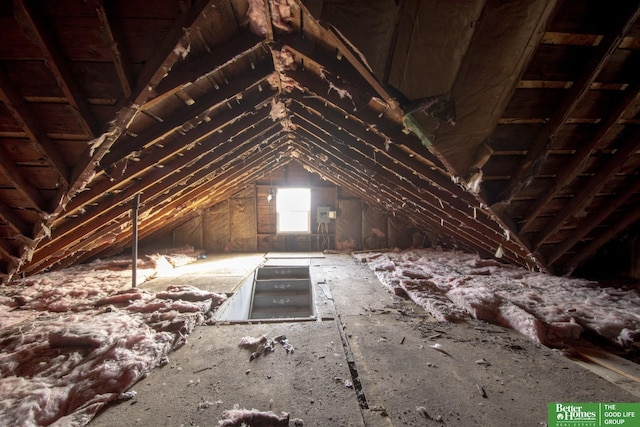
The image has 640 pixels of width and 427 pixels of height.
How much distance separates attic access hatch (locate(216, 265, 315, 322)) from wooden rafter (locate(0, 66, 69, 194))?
2857 millimetres

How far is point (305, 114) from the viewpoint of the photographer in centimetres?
330

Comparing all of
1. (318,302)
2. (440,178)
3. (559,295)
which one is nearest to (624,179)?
(559,295)

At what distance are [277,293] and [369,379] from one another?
3.48 metres

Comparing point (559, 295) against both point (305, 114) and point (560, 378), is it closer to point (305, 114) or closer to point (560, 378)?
point (560, 378)

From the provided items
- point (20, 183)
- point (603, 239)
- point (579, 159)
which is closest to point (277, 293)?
point (20, 183)

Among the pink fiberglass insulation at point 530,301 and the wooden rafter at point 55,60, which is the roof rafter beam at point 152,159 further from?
the pink fiberglass insulation at point 530,301

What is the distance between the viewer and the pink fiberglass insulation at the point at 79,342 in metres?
1.41

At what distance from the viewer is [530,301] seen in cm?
280

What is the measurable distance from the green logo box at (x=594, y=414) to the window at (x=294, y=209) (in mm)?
6754

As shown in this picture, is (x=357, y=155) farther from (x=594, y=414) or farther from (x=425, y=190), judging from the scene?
(x=594, y=414)

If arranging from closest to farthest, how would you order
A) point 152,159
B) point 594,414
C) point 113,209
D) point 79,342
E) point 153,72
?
point 594,414, point 153,72, point 79,342, point 152,159, point 113,209

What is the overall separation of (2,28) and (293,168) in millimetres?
6597

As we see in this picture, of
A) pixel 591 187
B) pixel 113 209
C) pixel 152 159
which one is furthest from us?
pixel 113 209

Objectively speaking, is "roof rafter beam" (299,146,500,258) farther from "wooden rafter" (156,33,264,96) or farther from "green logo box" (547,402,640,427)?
"green logo box" (547,402,640,427)
